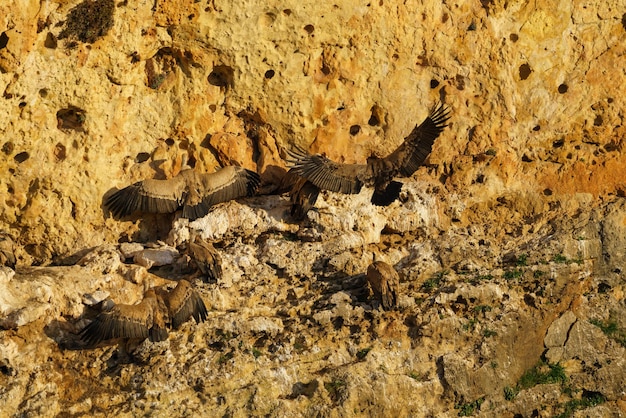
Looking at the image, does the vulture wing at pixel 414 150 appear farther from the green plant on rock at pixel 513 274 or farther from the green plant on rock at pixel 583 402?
the green plant on rock at pixel 583 402

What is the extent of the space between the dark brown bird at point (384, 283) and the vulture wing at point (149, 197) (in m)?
3.32

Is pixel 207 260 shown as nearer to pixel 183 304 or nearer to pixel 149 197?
pixel 183 304

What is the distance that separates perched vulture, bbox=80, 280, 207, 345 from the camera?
1669 centimetres

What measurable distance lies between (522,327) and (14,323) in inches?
283

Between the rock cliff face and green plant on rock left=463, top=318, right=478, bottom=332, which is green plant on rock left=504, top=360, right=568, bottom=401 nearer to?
the rock cliff face

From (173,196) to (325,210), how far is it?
2361 millimetres

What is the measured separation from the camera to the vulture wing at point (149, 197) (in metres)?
18.8

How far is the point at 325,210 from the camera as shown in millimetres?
19250

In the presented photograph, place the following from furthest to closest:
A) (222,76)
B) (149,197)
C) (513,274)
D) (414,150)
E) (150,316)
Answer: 1. (222,76)
2. (414,150)
3. (149,197)
4. (513,274)
5. (150,316)

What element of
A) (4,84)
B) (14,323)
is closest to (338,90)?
(4,84)

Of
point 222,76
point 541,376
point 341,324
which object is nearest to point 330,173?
point 222,76

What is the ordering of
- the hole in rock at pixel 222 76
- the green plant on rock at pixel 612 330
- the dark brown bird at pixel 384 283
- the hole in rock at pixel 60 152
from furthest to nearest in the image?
1. the hole in rock at pixel 222 76
2. the hole in rock at pixel 60 152
3. the green plant on rock at pixel 612 330
4. the dark brown bird at pixel 384 283

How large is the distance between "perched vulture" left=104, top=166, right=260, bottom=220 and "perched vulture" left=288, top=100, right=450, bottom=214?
1268 mm

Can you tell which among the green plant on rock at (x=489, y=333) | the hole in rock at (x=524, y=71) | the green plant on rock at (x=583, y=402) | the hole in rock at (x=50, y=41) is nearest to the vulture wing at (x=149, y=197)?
the hole in rock at (x=50, y=41)
